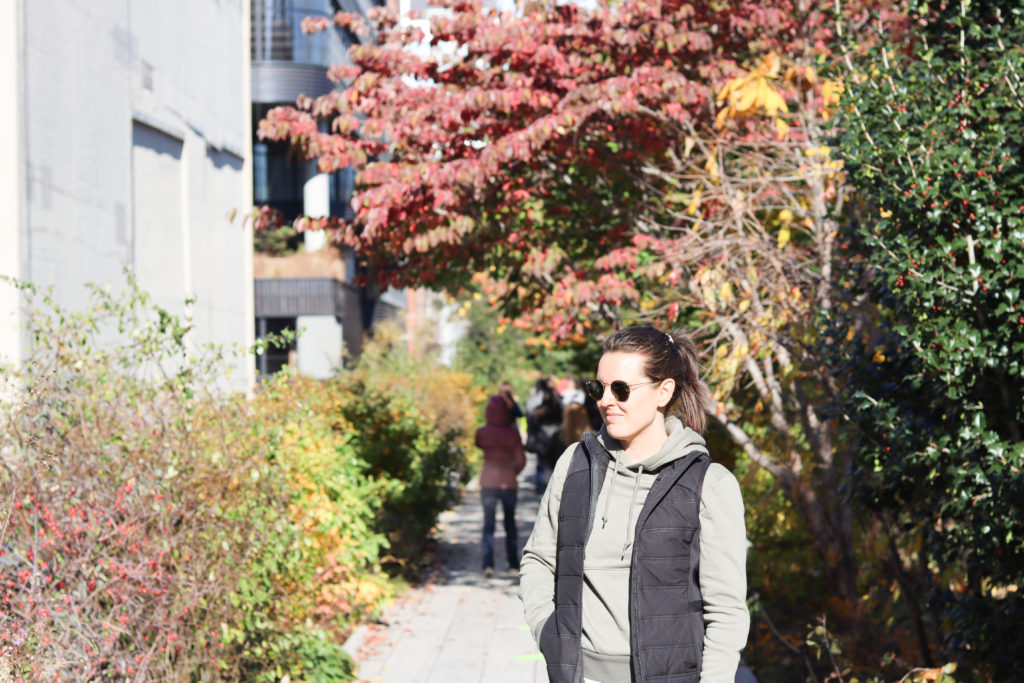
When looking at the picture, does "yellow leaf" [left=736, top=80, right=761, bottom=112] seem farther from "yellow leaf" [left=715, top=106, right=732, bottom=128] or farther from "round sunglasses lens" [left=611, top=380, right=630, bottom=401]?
"round sunglasses lens" [left=611, top=380, right=630, bottom=401]

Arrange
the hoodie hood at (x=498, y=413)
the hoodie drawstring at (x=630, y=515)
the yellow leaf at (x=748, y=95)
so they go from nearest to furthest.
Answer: the hoodie drawstring at (x=630, y=515) → the yellow leaf at (x=748, y=95) → the hoodie hood at (x=498, y=413)

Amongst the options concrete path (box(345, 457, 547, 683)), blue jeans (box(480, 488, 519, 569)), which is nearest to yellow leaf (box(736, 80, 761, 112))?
concrete path (box(345, 457, 547, 683))

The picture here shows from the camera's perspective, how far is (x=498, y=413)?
39.9 feet

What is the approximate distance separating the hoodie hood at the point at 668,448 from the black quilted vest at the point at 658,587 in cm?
3

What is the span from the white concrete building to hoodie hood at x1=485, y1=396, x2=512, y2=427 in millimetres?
2806

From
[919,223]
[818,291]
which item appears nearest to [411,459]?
[818,291]

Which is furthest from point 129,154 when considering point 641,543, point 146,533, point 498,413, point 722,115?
point 641,543

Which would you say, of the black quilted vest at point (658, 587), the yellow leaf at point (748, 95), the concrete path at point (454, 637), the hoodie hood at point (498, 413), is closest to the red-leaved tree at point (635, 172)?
the yellow leaf at point (748, 95)

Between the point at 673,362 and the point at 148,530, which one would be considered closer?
the point at 673,362

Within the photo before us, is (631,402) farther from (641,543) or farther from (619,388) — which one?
(641,543)

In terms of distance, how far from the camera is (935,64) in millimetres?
5230

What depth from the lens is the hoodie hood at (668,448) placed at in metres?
3.08

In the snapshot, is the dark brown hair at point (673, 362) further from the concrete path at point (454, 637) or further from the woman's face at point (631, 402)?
the concrete path at point (454, 637)

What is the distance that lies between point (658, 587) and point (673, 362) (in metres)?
0.67
